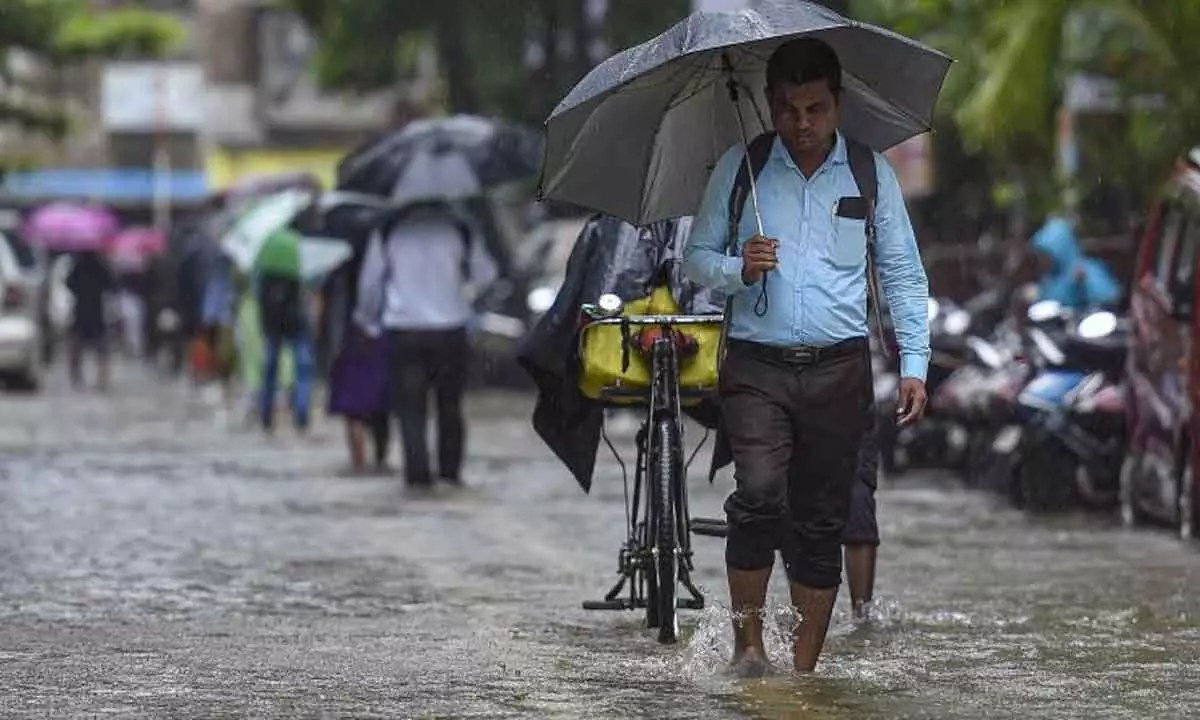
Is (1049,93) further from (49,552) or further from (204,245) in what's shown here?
(204,245)

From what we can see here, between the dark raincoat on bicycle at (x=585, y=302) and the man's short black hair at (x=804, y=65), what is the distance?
1685 mm

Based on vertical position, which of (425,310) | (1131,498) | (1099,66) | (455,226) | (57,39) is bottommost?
(1131,498)

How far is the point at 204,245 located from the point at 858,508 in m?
26.8

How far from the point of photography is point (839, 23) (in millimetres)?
8852

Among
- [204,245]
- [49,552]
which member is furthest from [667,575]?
[204,245]

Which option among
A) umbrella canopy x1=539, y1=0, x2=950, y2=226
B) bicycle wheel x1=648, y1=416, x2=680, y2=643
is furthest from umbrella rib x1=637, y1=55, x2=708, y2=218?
bicycle wheel x1=648, y1=416, x2=680, y2=643

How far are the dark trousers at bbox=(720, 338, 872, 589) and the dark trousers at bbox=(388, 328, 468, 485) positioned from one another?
29.8 ft

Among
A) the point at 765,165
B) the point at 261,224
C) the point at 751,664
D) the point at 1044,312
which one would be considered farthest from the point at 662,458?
the point at 261,224

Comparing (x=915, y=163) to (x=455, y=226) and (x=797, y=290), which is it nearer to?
(x=455, y=226)

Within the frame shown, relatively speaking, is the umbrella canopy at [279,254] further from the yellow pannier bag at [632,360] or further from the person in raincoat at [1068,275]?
the yellow pannier bag at [632,360]

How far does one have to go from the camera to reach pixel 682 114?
32.5 feet

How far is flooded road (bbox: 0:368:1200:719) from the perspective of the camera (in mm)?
8758

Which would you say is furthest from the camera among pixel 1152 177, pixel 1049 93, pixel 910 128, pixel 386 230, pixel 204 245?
pixel 204 245

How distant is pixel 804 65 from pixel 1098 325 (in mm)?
7868
